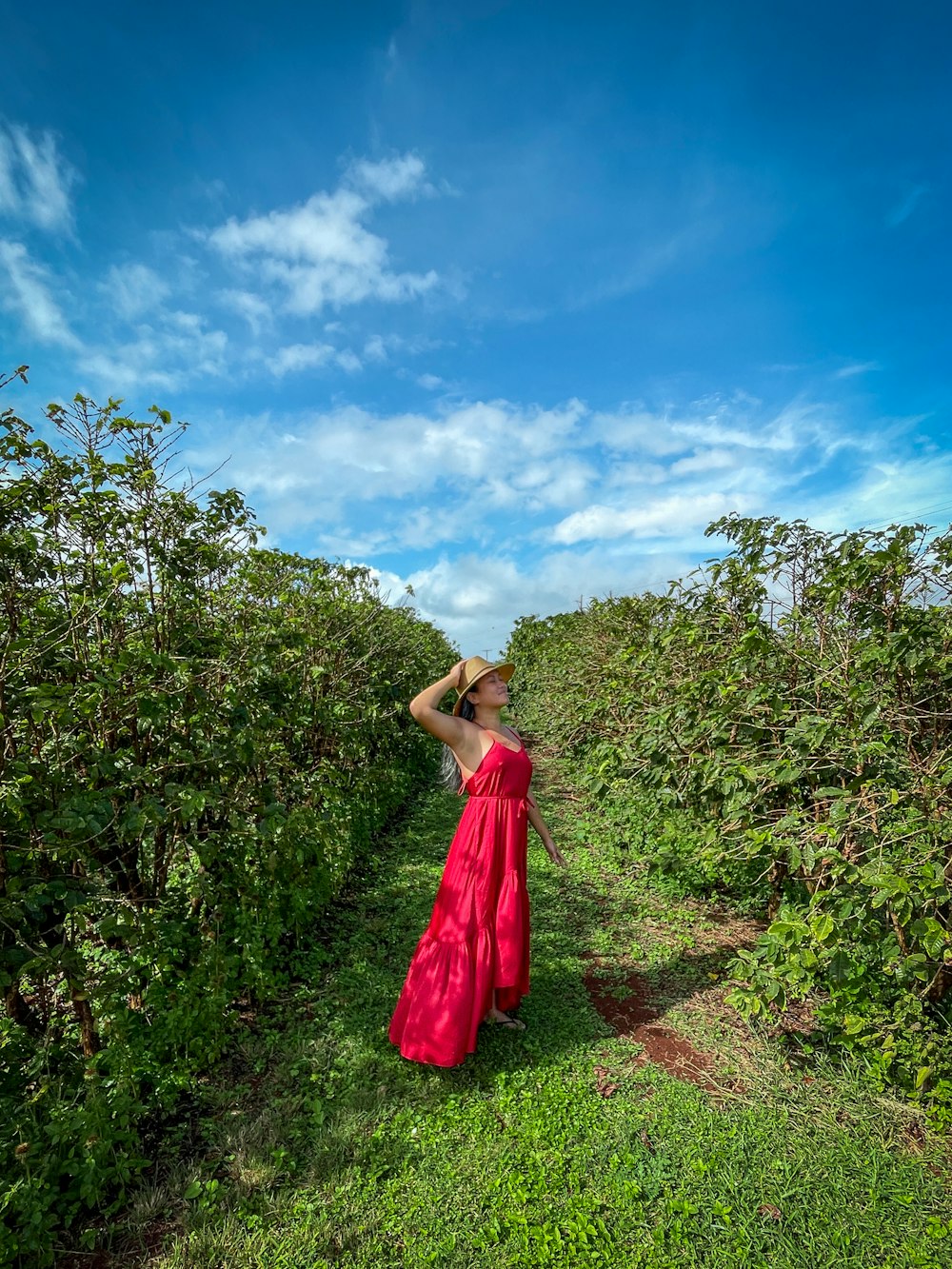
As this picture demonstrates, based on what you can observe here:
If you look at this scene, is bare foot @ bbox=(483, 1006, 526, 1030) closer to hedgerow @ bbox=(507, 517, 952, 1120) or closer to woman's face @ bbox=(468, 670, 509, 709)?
hedgerow @ bbox=(507, 517, 952, 1120)

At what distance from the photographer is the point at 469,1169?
2.40m

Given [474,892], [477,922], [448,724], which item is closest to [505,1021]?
[477,922]

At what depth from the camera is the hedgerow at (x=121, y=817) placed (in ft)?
6.70

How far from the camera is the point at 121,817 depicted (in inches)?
97.2

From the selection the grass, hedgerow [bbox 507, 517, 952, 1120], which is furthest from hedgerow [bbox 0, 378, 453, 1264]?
hedgerow [bbox 507, 517, 952, 1120]

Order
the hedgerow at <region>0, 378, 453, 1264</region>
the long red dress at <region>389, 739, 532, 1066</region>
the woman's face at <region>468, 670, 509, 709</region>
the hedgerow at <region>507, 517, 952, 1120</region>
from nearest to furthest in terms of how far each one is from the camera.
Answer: the hedgerow at <region>0, 378, 453, 1264</region> → the hedgerow at <region>507, 517, 952, 1120</region> → the long red dress at <region>389, 739, 532, 1066</region> → the woman's face at <region>468, 670, 509, 709</region>

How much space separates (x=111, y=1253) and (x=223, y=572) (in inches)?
108

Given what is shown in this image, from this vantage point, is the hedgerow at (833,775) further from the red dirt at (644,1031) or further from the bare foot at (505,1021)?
the bare foot at (505,1021)

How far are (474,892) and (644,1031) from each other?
1256 mm

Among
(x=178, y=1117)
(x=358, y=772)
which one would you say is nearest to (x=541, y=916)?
(x=358, y=772)

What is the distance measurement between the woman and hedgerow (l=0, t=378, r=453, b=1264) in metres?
0.80

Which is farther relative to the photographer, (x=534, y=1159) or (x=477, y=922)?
(x=477, y=922)

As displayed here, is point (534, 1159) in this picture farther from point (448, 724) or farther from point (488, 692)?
point (488, 692)

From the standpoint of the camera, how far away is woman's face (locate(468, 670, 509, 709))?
3211 millimetres
